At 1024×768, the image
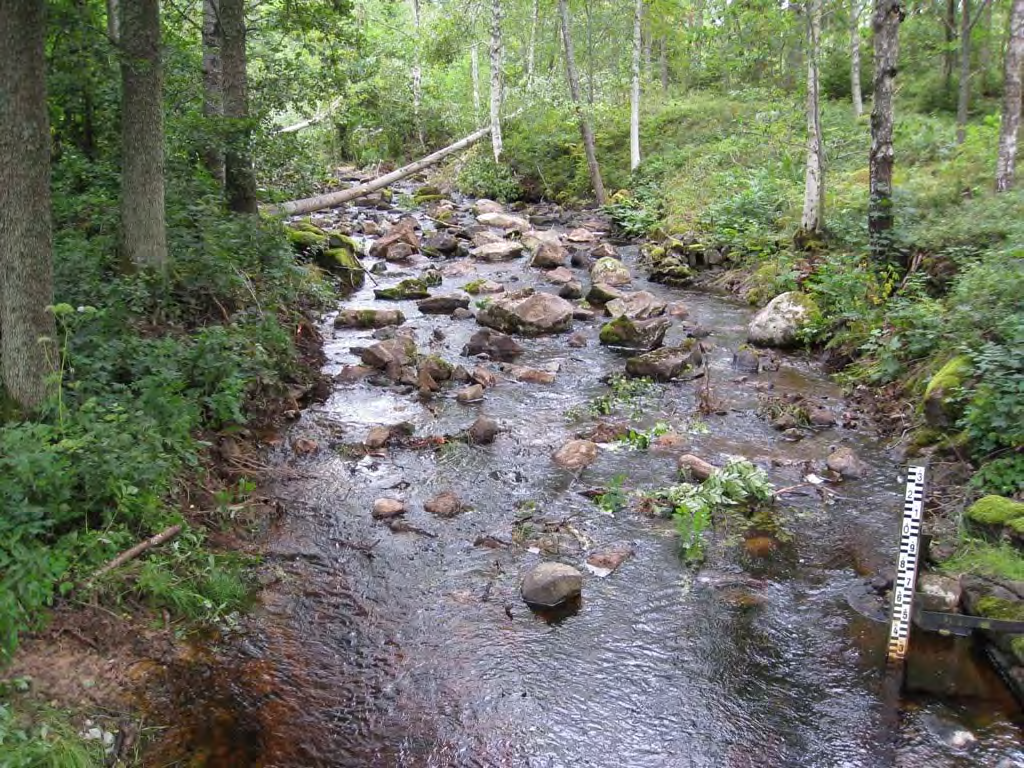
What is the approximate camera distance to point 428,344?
1374 cm

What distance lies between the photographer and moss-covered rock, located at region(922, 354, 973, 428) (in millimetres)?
8500

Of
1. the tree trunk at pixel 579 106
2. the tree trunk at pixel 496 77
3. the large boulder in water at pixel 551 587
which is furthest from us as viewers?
the tree trunk at pixel 496 77

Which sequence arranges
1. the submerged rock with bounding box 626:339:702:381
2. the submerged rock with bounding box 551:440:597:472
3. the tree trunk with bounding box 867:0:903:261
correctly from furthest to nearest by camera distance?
1. the tree trunk with bounding box 867:0:903:261
2. the submerged rock with bounding box 626:339:702:381
3. the submerged rock with bounding box 551:440:597:472

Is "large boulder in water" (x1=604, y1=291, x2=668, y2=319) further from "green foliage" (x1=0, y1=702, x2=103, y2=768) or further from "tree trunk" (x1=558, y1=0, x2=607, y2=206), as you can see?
"green foliage" (x1=0, y1=702, x2=103, y2=768)

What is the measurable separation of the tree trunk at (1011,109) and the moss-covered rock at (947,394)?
6.72 m

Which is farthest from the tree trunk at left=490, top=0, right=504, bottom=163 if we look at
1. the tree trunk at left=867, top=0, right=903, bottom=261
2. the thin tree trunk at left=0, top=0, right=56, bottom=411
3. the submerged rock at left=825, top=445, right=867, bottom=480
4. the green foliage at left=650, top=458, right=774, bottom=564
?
the thin tree trunk at left=0, top=0, right=56, bottom=411

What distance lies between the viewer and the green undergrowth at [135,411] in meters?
5.26

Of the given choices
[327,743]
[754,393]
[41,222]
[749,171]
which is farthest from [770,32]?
[327,743]

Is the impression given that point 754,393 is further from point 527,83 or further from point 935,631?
point 527,83

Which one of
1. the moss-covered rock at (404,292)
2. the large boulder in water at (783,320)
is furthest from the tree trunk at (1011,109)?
the moss-covered rock at (404,292)

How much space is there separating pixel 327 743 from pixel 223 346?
5.24 metres

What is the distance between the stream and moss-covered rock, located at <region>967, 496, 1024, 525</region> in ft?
2.60

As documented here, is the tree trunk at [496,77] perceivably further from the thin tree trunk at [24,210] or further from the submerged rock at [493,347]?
the thin tree trunk at [24,210]

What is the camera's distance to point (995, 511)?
6.75 metres
